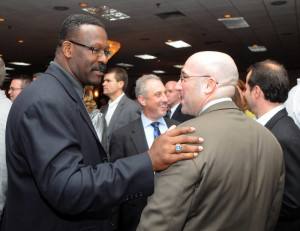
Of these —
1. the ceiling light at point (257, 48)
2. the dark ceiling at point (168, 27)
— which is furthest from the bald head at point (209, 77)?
the ceiling light at point (257, 48)

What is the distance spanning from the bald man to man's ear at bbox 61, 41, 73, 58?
18.8 inches

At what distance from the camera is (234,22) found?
10078 millimetres

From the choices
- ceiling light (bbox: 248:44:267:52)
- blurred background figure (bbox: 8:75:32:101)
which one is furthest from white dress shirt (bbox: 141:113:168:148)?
ceiling light (bbox: 248:44:267:52)

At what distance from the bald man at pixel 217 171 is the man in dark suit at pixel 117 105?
2.59 metres

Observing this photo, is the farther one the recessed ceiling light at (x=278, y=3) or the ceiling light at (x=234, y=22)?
the ceiling light at (x=234, y=22)

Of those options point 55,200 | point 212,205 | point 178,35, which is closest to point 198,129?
point 212,205

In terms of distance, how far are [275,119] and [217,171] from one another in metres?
1.10


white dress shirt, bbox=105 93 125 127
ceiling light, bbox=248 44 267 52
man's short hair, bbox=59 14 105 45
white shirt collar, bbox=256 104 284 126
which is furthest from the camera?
ceiling light, bbox=248 44 267 52

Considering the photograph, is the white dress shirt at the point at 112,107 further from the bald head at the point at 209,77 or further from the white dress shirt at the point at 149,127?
the bald head at the point at 209,77

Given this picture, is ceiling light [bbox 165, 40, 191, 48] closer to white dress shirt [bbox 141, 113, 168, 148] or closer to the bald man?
white dress shirt [bbox 141, 113, 168, 148]

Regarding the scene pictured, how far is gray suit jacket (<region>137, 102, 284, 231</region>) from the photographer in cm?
132

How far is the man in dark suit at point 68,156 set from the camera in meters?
1.20

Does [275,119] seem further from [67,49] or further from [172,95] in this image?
[172,95]

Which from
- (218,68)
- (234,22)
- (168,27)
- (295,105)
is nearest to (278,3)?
(234,22)
